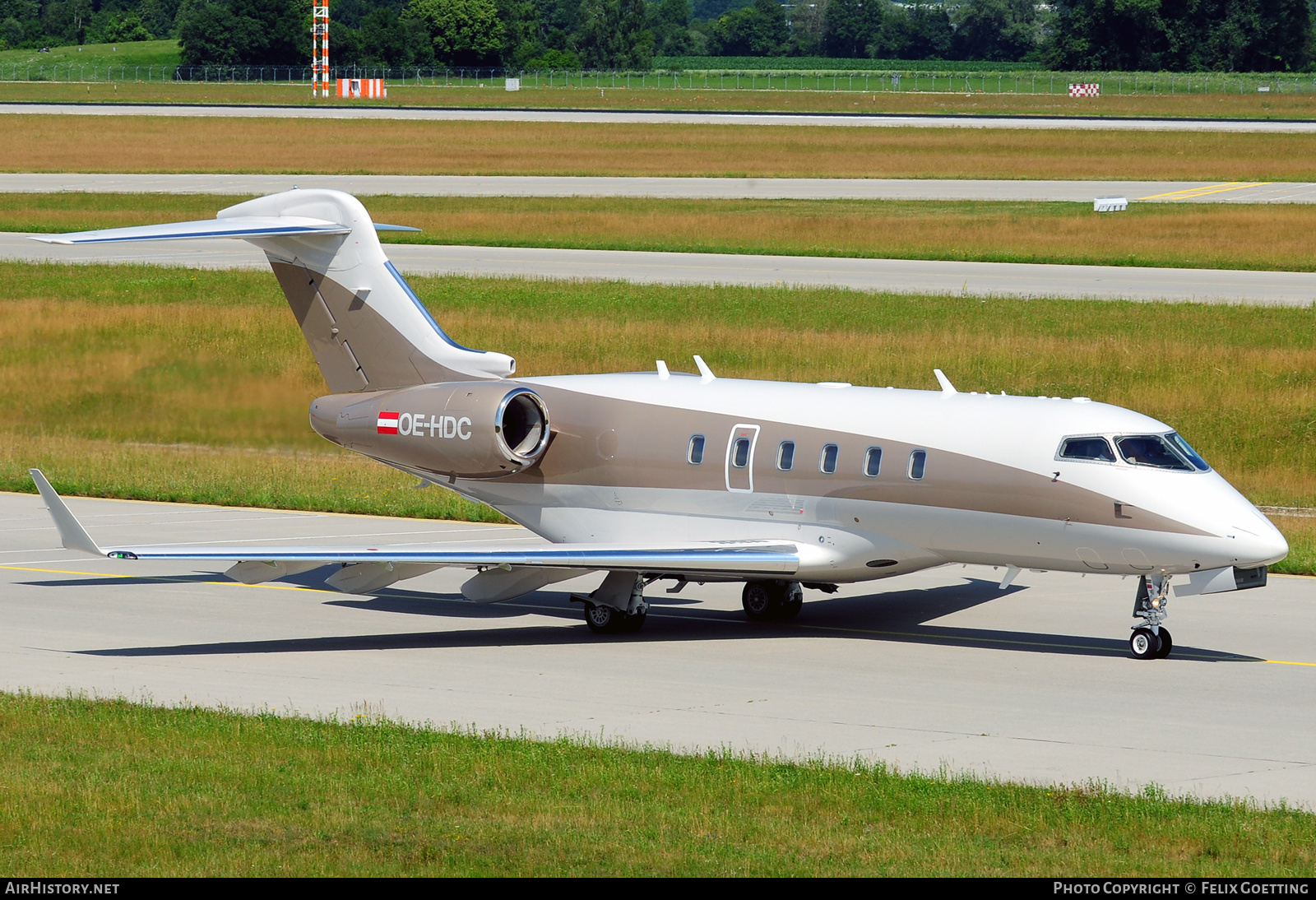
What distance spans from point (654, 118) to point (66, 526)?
361 ft

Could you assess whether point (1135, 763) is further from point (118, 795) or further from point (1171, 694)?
point (118, 795)

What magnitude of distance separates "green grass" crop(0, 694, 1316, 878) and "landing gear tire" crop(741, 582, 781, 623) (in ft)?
23.8

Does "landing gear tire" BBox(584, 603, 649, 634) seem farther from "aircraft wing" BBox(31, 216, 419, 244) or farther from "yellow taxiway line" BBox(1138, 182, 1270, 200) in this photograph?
"yellow taxiway line" BBox(1138, 182, 1270, 200)

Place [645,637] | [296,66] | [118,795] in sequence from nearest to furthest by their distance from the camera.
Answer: [118,795], [645,637], [296,66]

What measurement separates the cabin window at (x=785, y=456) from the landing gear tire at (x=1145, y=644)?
4.52m

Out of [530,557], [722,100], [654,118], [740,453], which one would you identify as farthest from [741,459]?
[722,100]

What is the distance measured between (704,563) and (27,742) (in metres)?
8.00

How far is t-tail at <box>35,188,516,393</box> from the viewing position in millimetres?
24719

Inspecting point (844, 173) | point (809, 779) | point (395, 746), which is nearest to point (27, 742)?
point (395, 746)

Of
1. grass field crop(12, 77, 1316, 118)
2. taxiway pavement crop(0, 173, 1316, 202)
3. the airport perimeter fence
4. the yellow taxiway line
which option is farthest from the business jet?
the airport perimeter fence

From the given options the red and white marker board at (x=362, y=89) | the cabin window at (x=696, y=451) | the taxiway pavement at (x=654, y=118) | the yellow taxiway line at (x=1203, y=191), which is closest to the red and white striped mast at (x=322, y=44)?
the red and white marker board at (x=362, y=89)

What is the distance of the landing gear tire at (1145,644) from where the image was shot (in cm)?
2028

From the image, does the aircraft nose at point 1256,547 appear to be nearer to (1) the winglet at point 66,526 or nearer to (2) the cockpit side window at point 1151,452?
(2) the cockpit side window at point 1151,452

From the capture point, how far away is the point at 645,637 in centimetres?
2238
